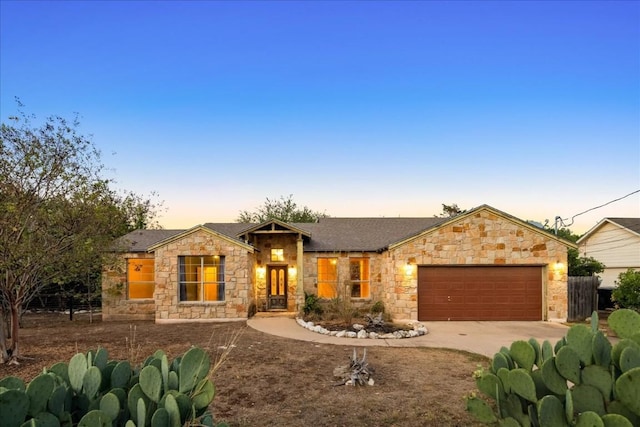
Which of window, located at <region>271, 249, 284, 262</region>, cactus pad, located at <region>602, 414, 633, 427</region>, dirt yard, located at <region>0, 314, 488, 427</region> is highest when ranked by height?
cactus pad, located at <region>602, 414, 633, 427</region>

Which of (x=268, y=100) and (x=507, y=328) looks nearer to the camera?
(x=507, y=328)

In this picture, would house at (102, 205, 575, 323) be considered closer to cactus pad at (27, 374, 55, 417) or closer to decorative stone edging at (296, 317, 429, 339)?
decorative stone edging at (296, 317, 429, 339)

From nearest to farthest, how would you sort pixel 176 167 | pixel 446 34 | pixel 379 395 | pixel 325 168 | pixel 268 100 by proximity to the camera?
pixel 379 395 < pixel 446 34 < pixel 268 100 < pixel 176 167 < pixel 325 168

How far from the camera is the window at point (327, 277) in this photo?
1630cm

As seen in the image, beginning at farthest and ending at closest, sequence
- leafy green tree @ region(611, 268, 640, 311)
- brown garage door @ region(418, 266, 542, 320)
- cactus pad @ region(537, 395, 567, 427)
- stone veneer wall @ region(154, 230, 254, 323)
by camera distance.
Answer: stone veneer wall @ region(154, 230, 254, 323) → brown garage door @ region(418, 266, 542, 320) → leafy green tree @ region(611, 268, 640, 311) → cactus pad @ region(537, 395, 567, 427)

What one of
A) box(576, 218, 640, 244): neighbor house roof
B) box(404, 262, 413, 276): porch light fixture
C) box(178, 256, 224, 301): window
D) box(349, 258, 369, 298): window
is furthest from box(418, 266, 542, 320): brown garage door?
box(576, 218, 640, 244): neighbor house roof

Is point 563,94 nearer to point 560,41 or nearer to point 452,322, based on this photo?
point 560,41

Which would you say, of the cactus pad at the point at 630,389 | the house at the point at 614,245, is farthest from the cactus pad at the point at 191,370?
the house at the point at 614,245

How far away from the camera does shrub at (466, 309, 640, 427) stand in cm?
242

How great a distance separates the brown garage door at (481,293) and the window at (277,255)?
6.36 m

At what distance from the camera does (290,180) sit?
24438 millimetres

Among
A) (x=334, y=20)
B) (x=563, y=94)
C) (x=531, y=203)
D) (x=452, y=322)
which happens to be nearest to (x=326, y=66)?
(x=334, y=20)

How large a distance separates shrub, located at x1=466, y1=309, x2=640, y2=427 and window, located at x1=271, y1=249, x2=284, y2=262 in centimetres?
1411

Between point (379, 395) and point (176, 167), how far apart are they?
17.8 meters
